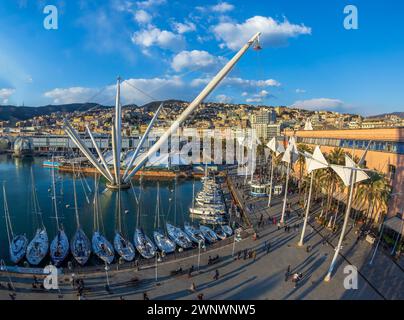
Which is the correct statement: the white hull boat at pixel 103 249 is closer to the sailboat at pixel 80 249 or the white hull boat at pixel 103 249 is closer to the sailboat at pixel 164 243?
the sailboat at pixel 80 249

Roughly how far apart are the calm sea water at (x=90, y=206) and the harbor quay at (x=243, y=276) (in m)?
8.23

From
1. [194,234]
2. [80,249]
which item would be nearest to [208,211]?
[194,234]

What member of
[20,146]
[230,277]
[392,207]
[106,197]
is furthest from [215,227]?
[20,146]

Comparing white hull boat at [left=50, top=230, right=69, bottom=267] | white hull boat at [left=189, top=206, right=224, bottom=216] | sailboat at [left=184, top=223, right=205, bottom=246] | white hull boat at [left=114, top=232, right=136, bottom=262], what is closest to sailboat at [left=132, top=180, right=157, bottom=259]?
white hull boat at [left=114, top=232, right=136, bottom=262]

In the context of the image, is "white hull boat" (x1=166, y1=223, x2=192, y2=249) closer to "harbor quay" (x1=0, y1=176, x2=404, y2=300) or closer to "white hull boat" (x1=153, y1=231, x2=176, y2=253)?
"white hull boat" (x1=153, y1=231, x2=176, y2=253)

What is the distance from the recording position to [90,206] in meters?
35.3

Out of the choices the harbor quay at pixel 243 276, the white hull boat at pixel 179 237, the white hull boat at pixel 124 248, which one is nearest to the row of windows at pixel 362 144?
the harbor quay at pixel 243 276

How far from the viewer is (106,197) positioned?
132ft

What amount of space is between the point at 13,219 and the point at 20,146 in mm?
71608

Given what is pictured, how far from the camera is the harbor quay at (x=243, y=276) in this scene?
559 inches

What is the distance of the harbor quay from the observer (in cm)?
1420

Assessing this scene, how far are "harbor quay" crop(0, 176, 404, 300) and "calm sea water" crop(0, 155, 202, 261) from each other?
8226mm

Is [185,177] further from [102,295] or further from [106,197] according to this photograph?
[102,295]

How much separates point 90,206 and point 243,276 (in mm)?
24755
